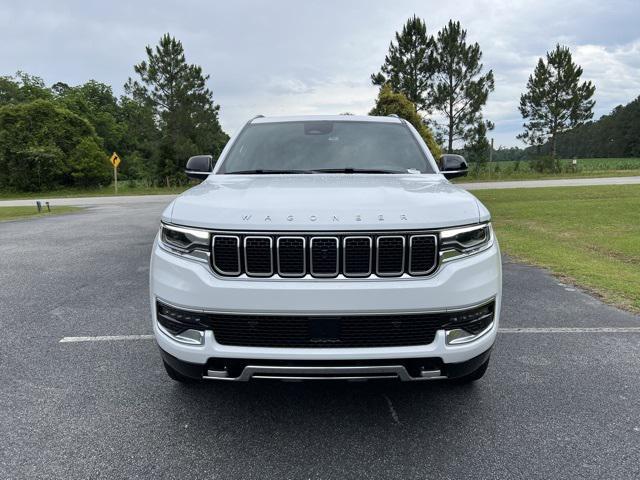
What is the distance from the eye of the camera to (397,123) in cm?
427

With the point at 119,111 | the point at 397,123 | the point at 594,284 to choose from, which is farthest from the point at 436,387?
the point at 119,111

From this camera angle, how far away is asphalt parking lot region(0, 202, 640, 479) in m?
2.30

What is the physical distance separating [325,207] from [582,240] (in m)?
8.28

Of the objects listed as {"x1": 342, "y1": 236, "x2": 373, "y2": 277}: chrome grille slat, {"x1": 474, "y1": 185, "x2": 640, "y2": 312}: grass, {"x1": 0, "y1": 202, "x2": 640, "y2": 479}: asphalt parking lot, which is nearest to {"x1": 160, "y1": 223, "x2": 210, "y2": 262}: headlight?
{"x1": 342, "y1": 236, "x2": 373, "y2": 277}: chrome grille slat

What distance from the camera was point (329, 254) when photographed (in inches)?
89.0

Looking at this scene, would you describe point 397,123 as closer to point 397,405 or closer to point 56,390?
point 397,405

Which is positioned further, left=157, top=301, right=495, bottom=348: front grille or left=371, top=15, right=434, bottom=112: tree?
left=371, top=15, right=434, bottom=112: tree

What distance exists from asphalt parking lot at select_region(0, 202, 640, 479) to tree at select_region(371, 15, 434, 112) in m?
35.5

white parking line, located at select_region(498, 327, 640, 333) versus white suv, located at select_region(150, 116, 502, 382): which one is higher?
white suv, located at select_region(150, 116, 502, 382)

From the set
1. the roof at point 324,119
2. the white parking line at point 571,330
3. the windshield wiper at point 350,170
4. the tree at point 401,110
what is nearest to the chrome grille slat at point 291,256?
the windshield wiper at point 350,170

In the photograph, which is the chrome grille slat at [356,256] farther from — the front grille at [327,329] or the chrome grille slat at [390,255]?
the front grille at [327,329]

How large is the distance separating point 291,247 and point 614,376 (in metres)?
2.57

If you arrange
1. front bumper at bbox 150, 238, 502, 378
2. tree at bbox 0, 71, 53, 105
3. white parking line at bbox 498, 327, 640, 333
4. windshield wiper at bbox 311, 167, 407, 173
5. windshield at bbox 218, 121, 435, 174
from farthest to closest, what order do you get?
1. tree at bbox 0, 71, 53, 105
2. white parking line at bbox 498, 327, 640, 333
3. windshield at bbox 218, 121, 435, 174
4. windshield wiper at bbox 311, 167, 407, 173
5. front bumper at bbox 150, 238, 502, 378

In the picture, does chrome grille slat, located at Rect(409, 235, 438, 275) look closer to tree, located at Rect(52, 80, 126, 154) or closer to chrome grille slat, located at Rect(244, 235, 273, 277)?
chrome grille slat, located at Rect(244, 235, 273, 277)
